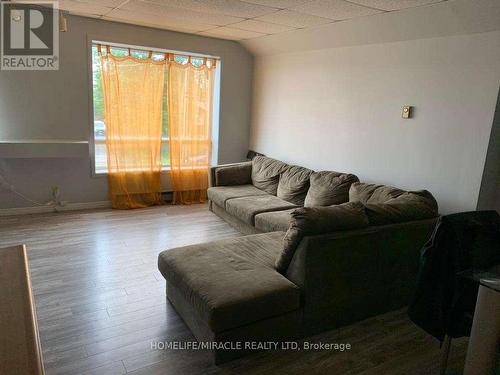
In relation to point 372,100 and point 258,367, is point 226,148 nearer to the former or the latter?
point 372,100

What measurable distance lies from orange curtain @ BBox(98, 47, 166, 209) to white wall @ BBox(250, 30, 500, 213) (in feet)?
5.82

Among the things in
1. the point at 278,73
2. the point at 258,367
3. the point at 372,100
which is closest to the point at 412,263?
the point at 258,367

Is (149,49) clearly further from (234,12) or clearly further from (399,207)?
(399,207)

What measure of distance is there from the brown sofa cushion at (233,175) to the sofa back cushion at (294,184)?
0.66m

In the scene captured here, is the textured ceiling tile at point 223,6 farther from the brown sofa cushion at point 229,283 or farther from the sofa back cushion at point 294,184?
the brown sofa cushion at point 229,283

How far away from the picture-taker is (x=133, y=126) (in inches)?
197

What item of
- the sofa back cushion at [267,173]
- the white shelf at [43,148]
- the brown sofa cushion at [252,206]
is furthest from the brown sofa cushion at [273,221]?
the white shelf at [43,148]

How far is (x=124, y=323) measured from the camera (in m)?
2.46

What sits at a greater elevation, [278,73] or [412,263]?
[278,73]

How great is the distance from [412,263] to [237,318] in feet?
4.74

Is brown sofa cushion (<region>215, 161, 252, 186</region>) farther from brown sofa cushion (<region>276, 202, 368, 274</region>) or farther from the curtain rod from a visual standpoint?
brown sofa cushion (<region>276, 202, 368, 274</region>)

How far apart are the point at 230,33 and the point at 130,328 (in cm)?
384

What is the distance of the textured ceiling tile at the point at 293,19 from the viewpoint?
3.48m

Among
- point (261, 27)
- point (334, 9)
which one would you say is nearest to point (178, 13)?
point (261, 27)
